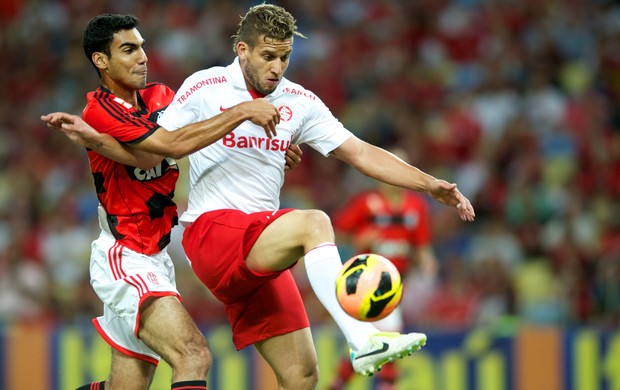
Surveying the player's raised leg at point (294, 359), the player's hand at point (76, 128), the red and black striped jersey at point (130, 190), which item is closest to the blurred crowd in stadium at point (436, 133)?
the player's raised leg at point (294, 359)

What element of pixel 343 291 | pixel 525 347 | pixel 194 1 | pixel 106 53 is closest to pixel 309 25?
pixel 194 1

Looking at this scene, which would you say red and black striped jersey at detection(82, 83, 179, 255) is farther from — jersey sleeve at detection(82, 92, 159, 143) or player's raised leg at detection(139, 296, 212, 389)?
player's raised leg at detection(139, 296, 212, 389)

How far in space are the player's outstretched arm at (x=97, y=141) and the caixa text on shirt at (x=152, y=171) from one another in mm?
164

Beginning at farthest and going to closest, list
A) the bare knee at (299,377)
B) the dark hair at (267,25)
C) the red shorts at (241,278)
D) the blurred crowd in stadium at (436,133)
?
the blurred crowd in stadium at (436,133) < the bare knee at (299,377) < the dark hair at (267,25) < the red shorts at (241,278)

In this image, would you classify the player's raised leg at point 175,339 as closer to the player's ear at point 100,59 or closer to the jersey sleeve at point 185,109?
the jersey sleeve at point 185,109

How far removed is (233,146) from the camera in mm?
5547

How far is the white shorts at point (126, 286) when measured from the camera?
5340 mm

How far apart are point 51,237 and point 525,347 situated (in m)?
5.44

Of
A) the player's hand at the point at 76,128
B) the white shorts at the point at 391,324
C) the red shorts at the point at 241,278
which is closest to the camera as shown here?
the player's hand at the point at 76,128

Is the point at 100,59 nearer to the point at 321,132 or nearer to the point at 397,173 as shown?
the point at 321,132

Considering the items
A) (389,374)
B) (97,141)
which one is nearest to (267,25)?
(97,141)

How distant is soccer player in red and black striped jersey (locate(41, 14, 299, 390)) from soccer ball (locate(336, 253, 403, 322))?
0.78 metres

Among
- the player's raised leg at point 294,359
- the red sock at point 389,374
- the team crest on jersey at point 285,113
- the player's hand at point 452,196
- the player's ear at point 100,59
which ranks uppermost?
the player's ear at point 100,59

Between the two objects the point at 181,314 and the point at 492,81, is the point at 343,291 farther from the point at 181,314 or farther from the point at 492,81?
the point at 492,81
